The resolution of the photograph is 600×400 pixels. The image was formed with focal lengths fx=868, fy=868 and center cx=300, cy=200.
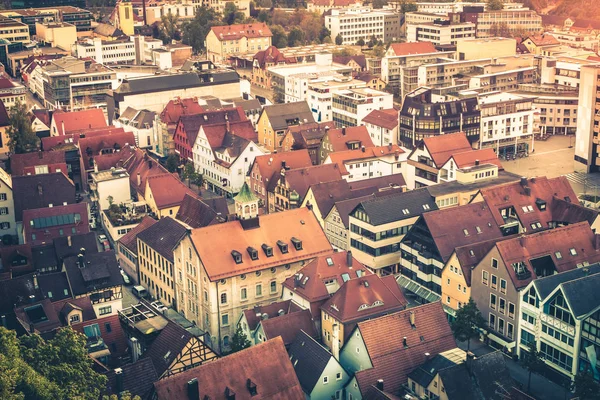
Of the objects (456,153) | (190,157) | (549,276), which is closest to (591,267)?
(549,276)

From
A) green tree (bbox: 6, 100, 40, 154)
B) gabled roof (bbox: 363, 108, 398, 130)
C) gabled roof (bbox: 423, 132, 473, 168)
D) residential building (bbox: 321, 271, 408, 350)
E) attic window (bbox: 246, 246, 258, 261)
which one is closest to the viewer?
residential building (bbox: 321, 271, 408, 350)

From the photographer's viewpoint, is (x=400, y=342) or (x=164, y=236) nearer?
(x=400, y=342)

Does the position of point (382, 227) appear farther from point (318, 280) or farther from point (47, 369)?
point (47, 369)

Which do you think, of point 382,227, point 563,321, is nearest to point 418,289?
point 382,227

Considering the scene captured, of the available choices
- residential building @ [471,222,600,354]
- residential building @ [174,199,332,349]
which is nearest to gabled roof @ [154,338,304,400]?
residential building @ [174,199,332,349]

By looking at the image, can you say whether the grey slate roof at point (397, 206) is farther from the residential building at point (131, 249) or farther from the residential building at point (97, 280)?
the residential building at point (97, 280)

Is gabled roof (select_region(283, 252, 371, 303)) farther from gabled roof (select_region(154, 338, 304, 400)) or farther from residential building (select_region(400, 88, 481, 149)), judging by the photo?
residential building (select_region(400, 88, 481, 149))
